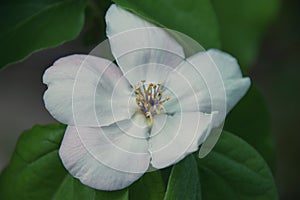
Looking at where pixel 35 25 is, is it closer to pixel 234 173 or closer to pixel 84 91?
pixel 84 91

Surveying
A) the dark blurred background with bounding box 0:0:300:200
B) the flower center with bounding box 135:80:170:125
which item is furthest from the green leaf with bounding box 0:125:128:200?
the dark blurred background with bounding box 0:0:300:200

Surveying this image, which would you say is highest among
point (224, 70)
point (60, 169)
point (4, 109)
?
point (224, 70)

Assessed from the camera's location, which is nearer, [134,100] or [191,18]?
[134,100]

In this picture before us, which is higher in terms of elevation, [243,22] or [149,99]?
[149,99]

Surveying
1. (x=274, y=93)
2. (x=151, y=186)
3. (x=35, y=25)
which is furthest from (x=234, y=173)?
(x=274, y=93)

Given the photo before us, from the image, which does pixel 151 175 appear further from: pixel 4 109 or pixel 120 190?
pixel 4 109

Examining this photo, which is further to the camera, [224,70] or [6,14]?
[6,14]

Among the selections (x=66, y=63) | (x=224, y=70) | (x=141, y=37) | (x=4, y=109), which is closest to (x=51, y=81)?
(x=66, y=63)
